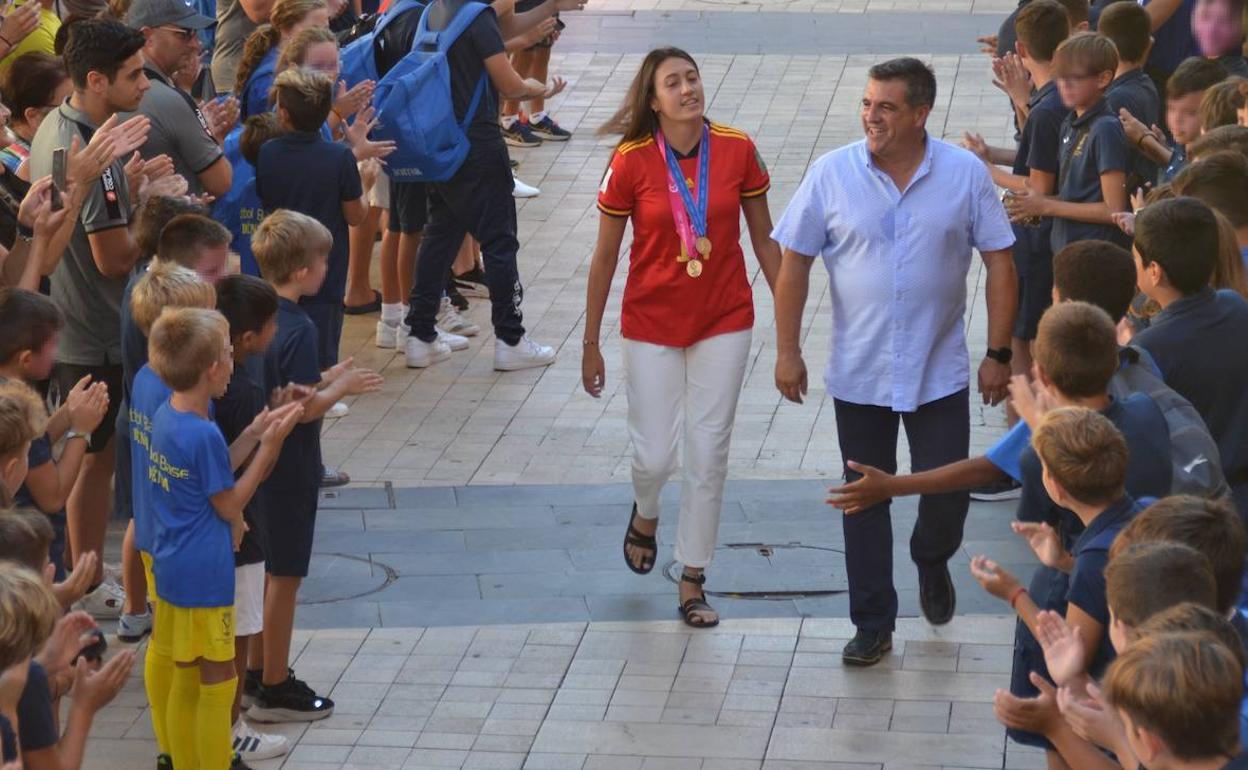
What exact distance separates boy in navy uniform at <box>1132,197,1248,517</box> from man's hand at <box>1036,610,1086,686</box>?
1.45 m

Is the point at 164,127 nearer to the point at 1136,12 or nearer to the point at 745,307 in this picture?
the point at 745,307

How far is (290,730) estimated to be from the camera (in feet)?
20.7

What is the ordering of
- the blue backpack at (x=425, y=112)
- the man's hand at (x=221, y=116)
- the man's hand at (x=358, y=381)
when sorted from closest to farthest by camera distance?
the man's hand at (x=358, y=381) < the man's hand at (x=221, y=116) < the blue backpack at (x=425, y=112)

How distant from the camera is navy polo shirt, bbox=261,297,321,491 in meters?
6.19

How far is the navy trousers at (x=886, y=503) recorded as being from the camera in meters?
6.68

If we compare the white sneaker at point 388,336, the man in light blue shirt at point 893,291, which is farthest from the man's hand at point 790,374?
the white sneaker at point 388,336

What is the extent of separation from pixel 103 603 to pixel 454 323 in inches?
151

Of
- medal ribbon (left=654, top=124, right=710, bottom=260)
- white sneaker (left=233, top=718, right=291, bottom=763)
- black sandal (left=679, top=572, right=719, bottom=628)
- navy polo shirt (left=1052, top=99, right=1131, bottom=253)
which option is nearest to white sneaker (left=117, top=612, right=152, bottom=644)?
white sneaker (left=233, top=718, right=291, bottom=763)

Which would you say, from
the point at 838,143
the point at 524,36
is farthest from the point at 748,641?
the point at 838,143

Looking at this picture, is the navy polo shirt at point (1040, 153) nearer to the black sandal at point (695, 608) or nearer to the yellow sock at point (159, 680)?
the black sandal at point (695, 608)

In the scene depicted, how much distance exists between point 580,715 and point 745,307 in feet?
5.49

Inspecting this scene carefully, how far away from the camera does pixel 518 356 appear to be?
10.2 meters

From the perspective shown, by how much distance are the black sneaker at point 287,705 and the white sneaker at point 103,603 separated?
1.13m

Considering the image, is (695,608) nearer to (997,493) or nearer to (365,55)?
(997,493)
